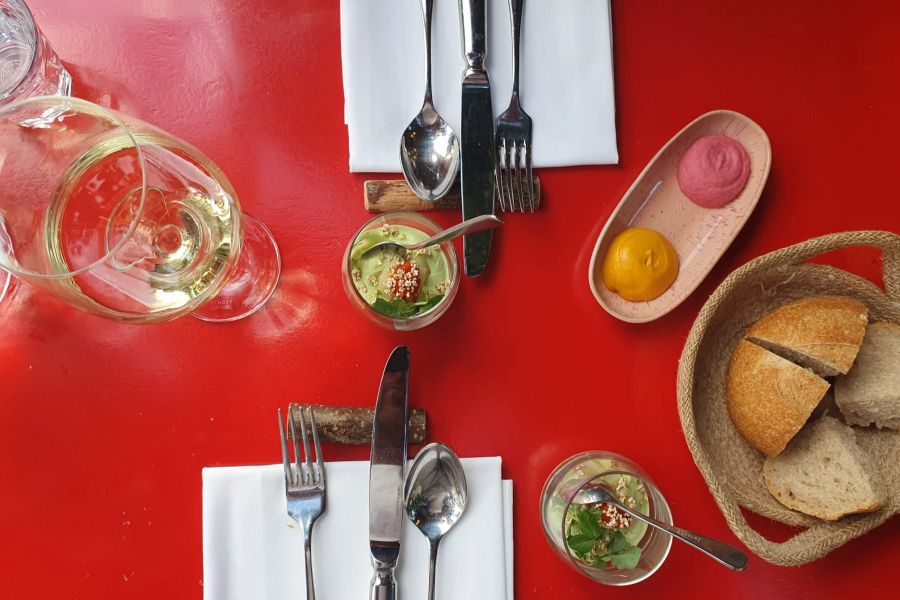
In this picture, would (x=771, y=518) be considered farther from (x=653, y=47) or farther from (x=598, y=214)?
(x=653, y=47)

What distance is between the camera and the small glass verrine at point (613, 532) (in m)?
0.97

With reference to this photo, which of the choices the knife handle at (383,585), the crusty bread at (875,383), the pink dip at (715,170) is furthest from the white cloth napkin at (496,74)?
the knife handle at (383,585)

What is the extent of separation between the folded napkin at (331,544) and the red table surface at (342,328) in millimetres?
46

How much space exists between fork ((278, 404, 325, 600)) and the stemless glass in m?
0.57

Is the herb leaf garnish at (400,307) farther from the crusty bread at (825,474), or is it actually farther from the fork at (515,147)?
the crusty bread at (825,474)

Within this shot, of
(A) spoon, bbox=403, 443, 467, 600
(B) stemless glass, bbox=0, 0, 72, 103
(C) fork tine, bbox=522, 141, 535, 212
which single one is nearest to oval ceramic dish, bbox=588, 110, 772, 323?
(C) fork tine, bbox=522, 141, 535, 212

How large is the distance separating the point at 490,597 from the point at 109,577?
0.56m

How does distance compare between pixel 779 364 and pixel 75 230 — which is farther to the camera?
pixel 779 364

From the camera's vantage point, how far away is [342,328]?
41.8 inches

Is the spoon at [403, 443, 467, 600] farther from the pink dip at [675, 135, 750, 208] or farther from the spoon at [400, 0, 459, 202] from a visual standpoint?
the pink dip at [675, 135, 750, 208]

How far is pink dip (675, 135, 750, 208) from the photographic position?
1.03m

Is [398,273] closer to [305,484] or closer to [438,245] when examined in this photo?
[438,245]

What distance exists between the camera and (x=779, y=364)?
99 cm

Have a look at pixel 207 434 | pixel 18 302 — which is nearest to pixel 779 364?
pixel 207 434
